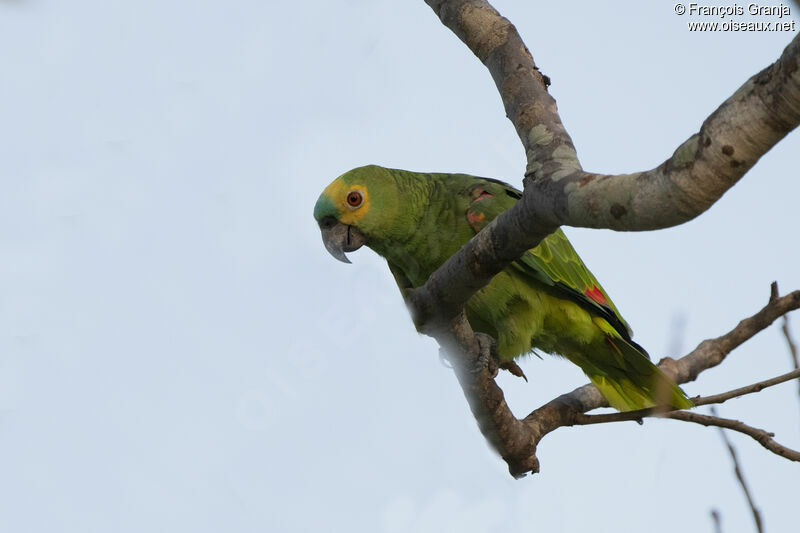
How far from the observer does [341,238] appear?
4305mm

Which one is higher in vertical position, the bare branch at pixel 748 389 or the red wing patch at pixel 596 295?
the red wing patch at pixel 596 295

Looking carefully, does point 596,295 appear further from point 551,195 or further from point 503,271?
point 551,195

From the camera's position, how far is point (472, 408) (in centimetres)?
332

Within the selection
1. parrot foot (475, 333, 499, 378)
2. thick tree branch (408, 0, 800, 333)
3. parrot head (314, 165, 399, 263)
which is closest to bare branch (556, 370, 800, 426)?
parrot foot (475, 333, 499, 378)

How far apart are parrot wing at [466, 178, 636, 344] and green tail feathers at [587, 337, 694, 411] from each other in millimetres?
84

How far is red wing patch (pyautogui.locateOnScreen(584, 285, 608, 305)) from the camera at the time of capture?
416 centimetres

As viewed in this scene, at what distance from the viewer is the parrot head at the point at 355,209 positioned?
4.21m

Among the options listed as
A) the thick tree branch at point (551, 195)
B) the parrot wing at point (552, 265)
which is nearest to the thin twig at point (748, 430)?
the thick tree branch at point (551, 195)

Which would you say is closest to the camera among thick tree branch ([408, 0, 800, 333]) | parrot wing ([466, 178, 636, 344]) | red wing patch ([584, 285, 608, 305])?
thick tree branch ([408, 0, 800, 333])

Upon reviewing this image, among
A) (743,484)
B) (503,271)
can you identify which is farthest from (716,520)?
(503,271)

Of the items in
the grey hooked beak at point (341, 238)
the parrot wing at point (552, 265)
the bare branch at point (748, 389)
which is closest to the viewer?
the bare branch at point (748, 389)

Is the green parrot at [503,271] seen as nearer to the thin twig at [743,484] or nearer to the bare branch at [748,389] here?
the bare branch at [748,389]

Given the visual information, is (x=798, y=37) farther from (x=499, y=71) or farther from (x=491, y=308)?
(x=491, y=308)

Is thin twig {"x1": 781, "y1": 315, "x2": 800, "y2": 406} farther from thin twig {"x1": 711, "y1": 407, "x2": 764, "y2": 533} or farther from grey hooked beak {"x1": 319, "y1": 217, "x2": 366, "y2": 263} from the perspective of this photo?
grey hooked beak {"x1": 319, "y1": 217, "x2": 366, "y2": 263}
